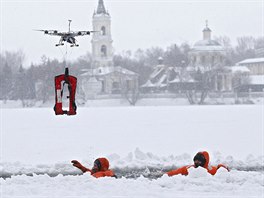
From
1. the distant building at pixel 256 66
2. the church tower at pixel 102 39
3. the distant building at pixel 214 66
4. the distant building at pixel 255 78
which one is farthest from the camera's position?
the distant building at pixel 256 66

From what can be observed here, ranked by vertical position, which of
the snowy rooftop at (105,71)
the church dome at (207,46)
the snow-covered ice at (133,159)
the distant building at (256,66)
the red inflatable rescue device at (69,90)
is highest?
the church dome at (207,46)

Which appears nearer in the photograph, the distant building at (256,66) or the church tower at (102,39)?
the church tower at (102,39)

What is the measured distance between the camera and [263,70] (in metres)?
127

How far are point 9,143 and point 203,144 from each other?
Result: 794 centimetres

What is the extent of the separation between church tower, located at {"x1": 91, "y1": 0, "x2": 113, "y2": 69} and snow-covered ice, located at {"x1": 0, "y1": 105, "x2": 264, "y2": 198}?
6817cm

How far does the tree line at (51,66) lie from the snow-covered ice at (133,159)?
718 inches

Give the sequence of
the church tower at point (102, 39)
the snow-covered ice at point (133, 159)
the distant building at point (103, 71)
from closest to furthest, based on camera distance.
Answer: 1. the snow-covered ice at point (133, 159)
2. the distant building at point (103, 71)
3. the church tower at point (102, 39)

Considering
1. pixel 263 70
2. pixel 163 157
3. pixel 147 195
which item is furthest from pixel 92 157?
pixel 263 70

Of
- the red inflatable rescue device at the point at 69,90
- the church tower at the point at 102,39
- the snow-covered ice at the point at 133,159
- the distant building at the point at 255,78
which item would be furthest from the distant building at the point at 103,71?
the red inflatable rescue device at the point at 69,90

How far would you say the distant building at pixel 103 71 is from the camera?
336ft

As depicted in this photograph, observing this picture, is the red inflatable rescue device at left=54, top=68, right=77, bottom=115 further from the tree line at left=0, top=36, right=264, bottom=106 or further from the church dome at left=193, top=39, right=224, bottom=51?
the church dome at left=193, top=39, right=224, bottom=51

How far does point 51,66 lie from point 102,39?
28.2m

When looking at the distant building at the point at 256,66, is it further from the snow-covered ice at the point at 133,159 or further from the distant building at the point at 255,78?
the snow-covered ice at the point at 133,159

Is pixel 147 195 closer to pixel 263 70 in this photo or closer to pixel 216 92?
pixel 216 92
